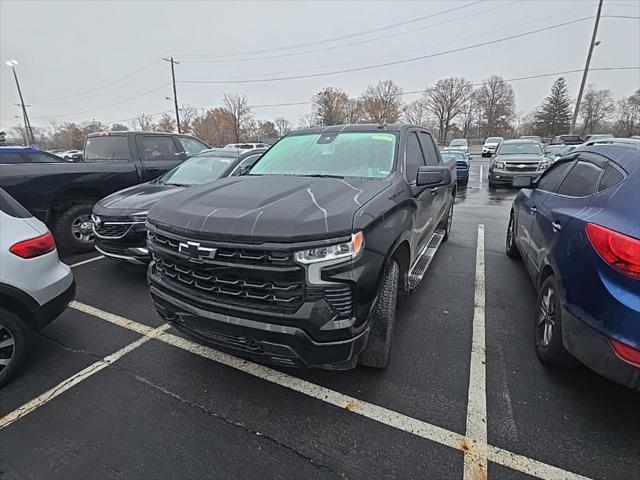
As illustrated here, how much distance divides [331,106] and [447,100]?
22072 millimetres

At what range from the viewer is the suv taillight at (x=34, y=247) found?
8.56 ft

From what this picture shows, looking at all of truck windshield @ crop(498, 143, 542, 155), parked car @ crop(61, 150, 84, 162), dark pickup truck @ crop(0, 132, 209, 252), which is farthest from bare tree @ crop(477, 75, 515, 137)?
dark pickup truck @ crop(0, 132, 209, 252)

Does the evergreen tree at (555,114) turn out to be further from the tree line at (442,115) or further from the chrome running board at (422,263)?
→ the chrome running board at (422,263)

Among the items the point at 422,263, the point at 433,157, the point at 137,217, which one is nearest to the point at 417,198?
the point at 422,263

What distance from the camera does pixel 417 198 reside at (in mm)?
3293

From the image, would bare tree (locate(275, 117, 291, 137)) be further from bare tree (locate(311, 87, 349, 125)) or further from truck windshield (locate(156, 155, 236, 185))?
truck windshield (locate(156, 155, 236, 185))

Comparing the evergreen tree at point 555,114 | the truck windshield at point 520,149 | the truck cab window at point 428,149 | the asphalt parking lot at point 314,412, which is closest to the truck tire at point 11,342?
the asphalt parking lot at point 314,412

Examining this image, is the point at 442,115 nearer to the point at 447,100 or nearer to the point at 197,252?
the point at 447,100

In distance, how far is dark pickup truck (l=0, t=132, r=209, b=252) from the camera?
5.00 meters

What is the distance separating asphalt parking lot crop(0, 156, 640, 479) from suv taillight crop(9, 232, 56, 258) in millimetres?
925

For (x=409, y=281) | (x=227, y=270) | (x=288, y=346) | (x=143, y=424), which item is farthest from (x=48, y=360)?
(x=409, y=281)

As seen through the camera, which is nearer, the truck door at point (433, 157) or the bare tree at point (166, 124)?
the truck door at point (433, 157)

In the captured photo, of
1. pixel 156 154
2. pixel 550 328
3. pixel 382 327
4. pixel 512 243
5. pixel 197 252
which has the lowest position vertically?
pixel 512 243

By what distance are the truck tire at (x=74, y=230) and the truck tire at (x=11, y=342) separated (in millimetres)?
3452
